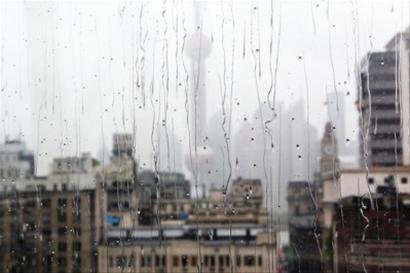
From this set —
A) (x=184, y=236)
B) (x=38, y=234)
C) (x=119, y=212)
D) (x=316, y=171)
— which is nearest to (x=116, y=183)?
(x=119, y=212)

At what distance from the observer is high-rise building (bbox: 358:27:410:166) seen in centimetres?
181

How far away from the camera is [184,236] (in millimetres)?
2303

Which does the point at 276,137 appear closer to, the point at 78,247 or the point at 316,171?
the point at 316,171

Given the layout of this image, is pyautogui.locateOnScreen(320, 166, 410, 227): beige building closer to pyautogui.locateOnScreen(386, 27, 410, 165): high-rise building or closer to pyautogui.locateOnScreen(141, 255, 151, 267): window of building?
pyautogui.locateOnScreen(386, 27, 410, 165): high-rise building

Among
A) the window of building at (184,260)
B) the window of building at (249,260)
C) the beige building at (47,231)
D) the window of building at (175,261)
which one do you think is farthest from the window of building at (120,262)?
the window of building at (249,260)

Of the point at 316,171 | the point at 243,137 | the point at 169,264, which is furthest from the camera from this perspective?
the point at 169,264

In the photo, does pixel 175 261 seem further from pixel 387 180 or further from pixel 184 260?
pixel 387 180

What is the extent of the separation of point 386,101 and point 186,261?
127 cm

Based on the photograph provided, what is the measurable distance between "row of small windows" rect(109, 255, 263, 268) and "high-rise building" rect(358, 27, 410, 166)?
2.18 ft

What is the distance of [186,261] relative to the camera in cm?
243

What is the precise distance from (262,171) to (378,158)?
47 centimetres

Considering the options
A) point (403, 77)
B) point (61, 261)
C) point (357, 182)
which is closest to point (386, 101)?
point (403, 77)

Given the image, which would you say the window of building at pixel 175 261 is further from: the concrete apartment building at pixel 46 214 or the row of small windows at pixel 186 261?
the concrete apartment building at pixel 46 214

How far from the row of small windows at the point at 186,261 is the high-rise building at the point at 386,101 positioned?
2.18ft
